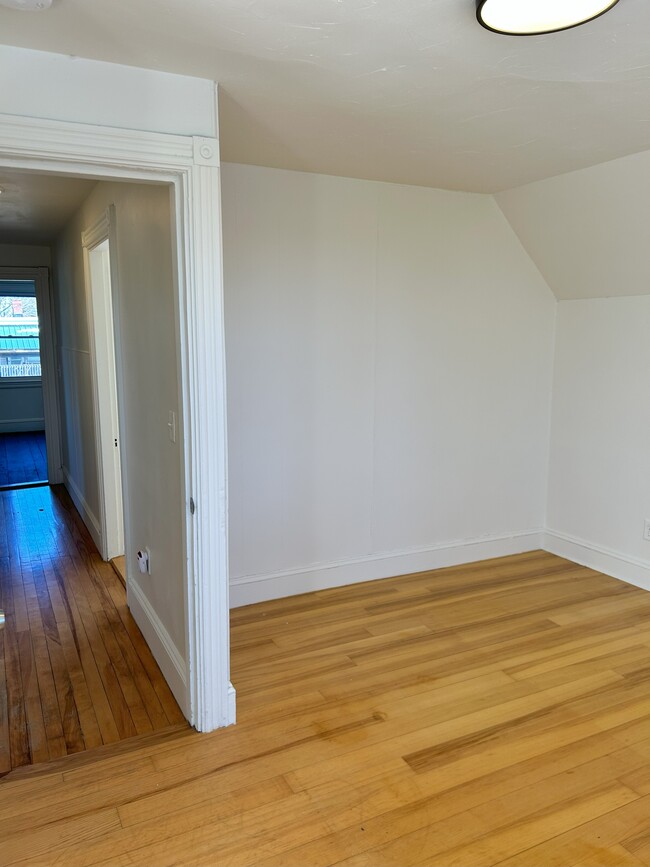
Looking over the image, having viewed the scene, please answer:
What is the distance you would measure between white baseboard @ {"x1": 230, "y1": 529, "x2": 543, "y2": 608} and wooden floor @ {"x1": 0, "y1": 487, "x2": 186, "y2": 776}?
2.18ft

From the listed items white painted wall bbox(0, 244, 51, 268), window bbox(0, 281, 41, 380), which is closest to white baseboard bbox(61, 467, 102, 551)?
white painted wall bbox(0, 244, 51, 268)

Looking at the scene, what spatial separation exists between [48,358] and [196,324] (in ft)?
15.2

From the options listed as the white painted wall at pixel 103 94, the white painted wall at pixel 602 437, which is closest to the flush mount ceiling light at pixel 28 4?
the white painted wall at pixel 103 94

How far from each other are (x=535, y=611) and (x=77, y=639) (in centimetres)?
248

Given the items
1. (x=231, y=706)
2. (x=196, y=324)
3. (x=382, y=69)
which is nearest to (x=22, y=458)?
(x=231, y=706)

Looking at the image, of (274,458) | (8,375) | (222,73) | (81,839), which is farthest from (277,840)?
(8,375)

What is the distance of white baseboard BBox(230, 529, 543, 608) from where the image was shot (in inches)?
138

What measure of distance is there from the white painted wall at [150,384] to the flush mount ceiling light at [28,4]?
744mm

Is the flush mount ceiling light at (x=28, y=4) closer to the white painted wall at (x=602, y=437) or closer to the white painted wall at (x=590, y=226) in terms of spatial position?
the white painted wall at (x=590, y=226)

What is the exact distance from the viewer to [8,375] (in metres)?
8.98

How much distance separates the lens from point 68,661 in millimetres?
2918

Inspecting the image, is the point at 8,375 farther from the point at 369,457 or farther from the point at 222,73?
the point at 222,73

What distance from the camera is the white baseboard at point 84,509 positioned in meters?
4.43

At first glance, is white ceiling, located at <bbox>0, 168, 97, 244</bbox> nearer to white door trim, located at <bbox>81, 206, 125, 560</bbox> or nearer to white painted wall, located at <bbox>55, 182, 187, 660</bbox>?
white painted wall, located at <bbox>55, 182, 187, 660</bbox>
